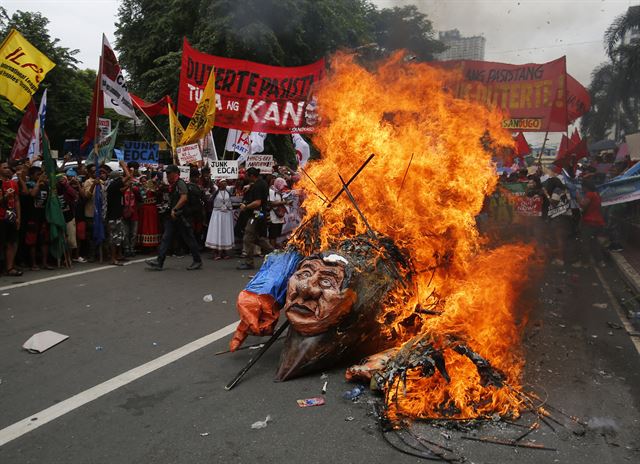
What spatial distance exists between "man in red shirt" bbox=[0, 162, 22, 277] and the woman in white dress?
3.55 m

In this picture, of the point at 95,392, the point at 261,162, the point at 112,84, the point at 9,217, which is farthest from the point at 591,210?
the point at 9,217

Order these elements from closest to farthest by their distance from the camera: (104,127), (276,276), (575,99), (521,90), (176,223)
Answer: (276,276) < (176,223) < (104,127) < (521,90) < (575,99)

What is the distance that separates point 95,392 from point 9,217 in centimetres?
513

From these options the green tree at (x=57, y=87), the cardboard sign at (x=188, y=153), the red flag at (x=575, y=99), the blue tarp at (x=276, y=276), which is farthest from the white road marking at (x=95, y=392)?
the green tree at (x=57, y=87)

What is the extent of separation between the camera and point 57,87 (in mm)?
31281

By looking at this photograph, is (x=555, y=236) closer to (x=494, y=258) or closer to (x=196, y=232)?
(x=494, y=258)

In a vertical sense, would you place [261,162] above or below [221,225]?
above

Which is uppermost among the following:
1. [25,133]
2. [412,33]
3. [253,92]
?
[412,33]

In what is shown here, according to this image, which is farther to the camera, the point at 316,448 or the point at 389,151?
the point at 389,151

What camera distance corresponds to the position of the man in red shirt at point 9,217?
8.01 meters

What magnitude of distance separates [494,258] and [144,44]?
73.2ft

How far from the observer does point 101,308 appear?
661 centimetres

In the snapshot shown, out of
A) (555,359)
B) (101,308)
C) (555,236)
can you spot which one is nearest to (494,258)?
(555,359)

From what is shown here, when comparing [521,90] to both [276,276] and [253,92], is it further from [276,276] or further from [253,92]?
[276,276]
